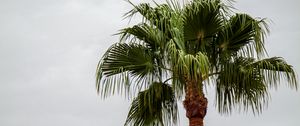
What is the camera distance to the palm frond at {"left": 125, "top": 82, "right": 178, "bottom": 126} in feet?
41.6

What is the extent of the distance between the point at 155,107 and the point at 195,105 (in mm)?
824

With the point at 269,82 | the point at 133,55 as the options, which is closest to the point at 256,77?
the point at 269,82

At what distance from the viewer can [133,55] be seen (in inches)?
500

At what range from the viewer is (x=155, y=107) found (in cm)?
1282

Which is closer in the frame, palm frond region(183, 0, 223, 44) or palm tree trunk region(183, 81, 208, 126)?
palm tree trunk region(183, 81, 208, 126)

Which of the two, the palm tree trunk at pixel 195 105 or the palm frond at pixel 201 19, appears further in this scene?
the palm frond at pixel 201 19

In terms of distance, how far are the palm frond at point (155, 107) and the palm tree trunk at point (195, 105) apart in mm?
514

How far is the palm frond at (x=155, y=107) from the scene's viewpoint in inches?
500

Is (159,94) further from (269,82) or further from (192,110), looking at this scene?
(269,82)

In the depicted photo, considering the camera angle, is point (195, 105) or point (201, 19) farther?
point (201, 19)

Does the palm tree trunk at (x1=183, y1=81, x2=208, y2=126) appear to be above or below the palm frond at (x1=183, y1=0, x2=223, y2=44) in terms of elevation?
below

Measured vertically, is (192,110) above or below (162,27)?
below

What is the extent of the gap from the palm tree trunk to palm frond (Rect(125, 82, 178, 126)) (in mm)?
514

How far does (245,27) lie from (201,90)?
1.35 metres
